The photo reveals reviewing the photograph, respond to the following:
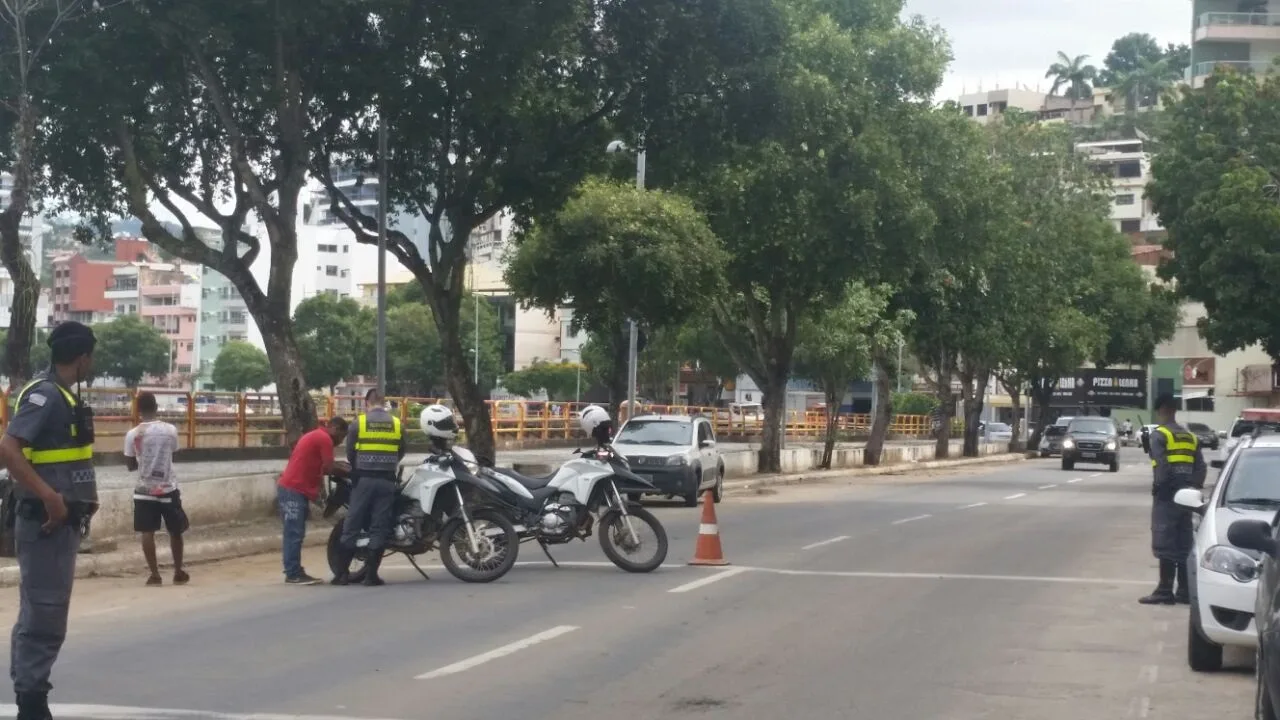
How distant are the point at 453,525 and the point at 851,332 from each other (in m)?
32.2

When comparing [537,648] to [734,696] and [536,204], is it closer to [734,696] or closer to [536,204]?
[734,696]

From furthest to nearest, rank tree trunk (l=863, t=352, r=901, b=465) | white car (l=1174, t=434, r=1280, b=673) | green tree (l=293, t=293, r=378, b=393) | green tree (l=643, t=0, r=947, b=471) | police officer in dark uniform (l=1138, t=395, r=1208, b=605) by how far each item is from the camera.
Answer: green tree (l=293, t=293, r=378, b=393) < tree trunk (l=863, t=352, r=901, b=465) < green tree (l=643, t=0, r=947, b=471) < police officer in dark uniform (l=1138, t=395, r=1208, b=605) < white car (l=1174, t=434, r=1280, b=673)

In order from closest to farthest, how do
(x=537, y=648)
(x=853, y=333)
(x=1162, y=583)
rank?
(x=537, y=648) → (x=1162, y=583) → (x=853, y=333)

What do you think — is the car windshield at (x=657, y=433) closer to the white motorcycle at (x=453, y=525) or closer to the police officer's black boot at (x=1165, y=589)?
the white motorcycle at (x=453, y=525)

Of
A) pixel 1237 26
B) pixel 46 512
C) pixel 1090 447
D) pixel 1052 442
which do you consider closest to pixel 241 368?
pixel 1052 442

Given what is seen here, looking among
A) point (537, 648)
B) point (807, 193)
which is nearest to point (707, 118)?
point (807, 193)

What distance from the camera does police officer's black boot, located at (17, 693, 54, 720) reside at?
766cm

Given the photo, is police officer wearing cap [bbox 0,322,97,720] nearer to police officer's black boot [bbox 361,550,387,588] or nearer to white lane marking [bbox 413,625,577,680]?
white lane marking [bbox 413,625,577,680]

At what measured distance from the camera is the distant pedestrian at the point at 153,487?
50.7 ft

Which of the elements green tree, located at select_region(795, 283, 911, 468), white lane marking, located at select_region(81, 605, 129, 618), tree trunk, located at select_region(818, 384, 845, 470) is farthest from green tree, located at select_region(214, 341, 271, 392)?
white lane marking, located at select_region(81, 605, 129, 618)

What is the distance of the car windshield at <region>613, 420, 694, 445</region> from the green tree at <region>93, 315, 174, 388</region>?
48902 millimetres

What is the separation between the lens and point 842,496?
34.2 metres

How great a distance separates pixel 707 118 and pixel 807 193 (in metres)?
9.80

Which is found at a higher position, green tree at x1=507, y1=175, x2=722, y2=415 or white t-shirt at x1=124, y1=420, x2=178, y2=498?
green tree at x1=507, y1=175, x2=722, y2=415
